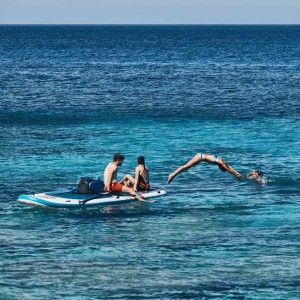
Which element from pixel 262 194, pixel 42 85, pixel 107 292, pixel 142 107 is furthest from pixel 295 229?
pixel 42 85

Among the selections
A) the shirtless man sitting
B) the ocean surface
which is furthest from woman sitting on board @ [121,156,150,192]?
the ocean surface

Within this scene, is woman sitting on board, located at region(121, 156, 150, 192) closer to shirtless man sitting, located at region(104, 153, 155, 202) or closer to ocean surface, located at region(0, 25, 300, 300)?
shirtless man sitting, located at region(104, 153, 155, 202)

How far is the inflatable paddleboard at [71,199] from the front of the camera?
33094 millimetres

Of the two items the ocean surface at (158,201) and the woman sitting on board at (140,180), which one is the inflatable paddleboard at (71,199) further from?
the woman sitting on board at (140,180)

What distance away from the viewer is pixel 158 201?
115 feet

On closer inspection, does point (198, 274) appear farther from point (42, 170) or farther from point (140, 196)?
point (42, 170)

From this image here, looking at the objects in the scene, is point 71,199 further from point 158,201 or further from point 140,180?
point 158,201

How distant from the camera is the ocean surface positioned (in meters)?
25.8

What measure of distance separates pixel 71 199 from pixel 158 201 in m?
3.64

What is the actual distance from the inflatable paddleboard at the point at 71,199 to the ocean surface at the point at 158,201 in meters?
0.30

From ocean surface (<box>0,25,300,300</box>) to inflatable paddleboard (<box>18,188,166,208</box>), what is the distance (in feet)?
0.99

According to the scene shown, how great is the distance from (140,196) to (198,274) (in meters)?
8.62

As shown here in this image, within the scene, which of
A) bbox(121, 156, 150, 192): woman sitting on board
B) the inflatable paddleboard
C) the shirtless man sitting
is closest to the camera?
the inflatable paddleboard

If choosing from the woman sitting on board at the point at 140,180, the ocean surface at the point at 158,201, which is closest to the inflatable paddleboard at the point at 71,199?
the ocean surface at the point at 158,201
